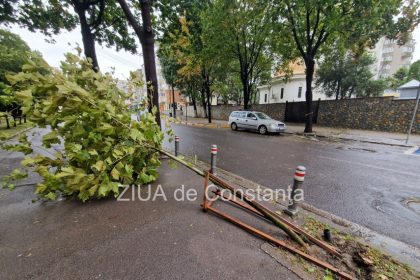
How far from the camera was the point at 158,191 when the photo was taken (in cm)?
429

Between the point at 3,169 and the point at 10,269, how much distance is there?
5.38 meters

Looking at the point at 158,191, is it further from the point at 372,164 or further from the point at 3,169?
the point at 372,164

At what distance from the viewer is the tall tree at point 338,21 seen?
360 inches

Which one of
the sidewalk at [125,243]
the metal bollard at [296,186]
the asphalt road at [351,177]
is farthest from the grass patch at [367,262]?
the sidewalk at [125,243]

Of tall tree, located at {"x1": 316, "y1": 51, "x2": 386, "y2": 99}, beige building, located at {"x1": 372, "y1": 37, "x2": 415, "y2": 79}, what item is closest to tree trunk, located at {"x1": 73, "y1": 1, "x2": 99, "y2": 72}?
tall tree, located at {"x1": 316, "y1": 51, "x2": 386, "y2": 99}

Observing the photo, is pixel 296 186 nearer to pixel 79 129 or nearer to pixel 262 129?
pixel 79 129

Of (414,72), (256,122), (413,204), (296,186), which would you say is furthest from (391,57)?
(296,186)

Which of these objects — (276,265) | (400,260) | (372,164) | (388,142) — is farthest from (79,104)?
(388,142)

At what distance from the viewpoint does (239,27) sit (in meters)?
14.5

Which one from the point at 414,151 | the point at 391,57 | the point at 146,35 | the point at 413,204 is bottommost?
the point at 413,204

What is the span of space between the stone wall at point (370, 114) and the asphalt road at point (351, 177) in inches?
224

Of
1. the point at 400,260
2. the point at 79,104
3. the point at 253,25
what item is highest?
the point at 253,25

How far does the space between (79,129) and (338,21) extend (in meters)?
12.6

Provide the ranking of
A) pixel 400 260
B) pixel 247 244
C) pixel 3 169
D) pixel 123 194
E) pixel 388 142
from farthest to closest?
pixel 388 142, pixel 3 169, pixel 123 194, pixel 247 244, pixel 400 260
